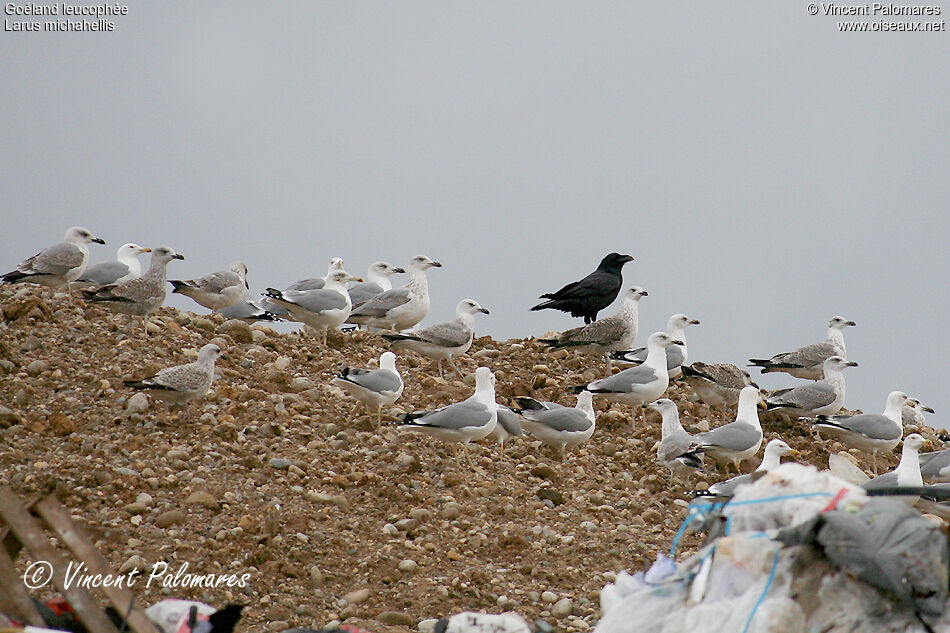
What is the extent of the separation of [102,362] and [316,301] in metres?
3.00

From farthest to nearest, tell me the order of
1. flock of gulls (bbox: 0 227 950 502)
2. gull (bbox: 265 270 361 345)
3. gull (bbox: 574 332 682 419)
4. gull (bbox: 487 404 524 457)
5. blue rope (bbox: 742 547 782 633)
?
gull (bbox: 265 270 361 345) → gull (bbox: 574 332 682 419) → gull (bbox: 487 404 524 457) → flock of gulls (bbox: 0 227 950 502) → blue rope (bbox: 742 547 782 633)

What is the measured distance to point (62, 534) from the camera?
5.50 meters

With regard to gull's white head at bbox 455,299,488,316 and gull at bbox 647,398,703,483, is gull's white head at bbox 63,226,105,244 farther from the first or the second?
gull at bbox 647,398,703,483

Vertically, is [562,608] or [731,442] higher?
[731,442]

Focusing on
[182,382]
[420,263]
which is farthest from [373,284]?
[182,382]

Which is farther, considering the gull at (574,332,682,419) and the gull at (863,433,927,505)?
the gull at (574,332,682,419)

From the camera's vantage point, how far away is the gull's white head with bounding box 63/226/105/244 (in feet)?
48.8

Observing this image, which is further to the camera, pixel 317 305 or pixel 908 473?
pixel 317 305

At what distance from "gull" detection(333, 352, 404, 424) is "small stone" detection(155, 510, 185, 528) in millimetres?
2701

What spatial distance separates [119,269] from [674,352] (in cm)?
756

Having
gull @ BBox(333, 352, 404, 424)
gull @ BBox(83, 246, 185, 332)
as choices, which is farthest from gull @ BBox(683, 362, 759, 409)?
gull @ BBox(83, 246, 185, 332)

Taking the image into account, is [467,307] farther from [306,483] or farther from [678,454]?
[306,483]

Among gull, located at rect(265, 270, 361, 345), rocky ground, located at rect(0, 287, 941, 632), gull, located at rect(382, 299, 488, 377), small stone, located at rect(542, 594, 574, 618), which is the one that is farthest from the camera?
gull, located at rect(265, 270, 361, 345)

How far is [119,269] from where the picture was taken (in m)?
14.6
